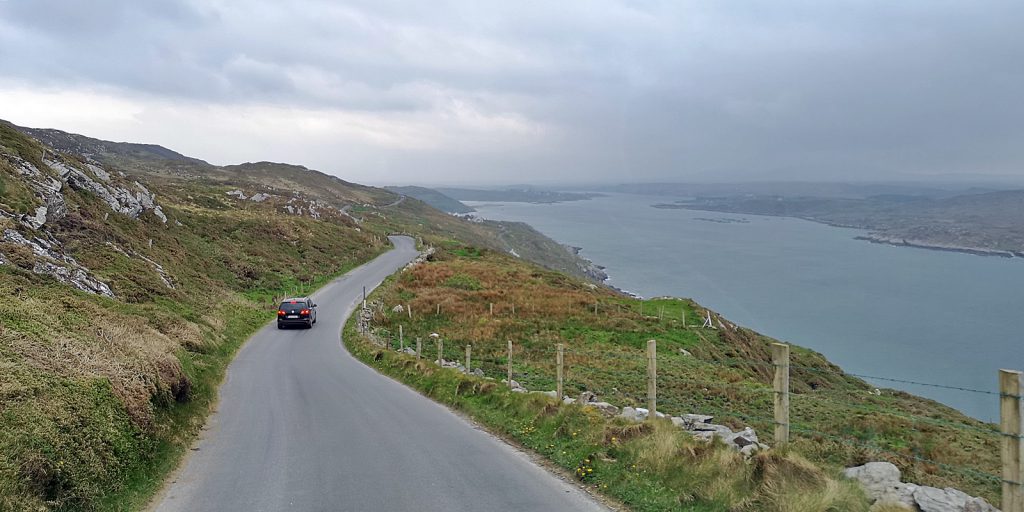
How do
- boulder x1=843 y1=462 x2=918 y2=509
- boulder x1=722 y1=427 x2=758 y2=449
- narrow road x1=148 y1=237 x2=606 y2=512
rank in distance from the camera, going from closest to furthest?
1. boulder x1=843 y1=462 x2=918 y2=509
2. narrow road x1=148 y1=237 x2=606 y2=512
3. boulder x1=722 y1=427 x2=758 y2=449

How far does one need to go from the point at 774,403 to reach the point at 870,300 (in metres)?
118

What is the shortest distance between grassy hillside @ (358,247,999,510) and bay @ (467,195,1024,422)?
1509 centimetres

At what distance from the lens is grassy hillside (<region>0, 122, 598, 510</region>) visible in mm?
7180

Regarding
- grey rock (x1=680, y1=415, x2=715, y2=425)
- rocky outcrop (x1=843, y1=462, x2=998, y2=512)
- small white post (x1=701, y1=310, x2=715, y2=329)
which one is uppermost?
rocky outcrop (x1=843, y1=462, x2=998, y2=512)

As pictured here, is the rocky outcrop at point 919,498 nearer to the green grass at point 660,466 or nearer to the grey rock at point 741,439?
the green grass at point 660,466

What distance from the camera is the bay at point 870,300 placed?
71.8 m

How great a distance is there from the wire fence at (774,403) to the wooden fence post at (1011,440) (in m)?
0.01

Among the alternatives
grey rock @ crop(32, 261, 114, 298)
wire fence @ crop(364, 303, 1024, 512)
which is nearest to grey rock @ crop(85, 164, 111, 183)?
grey rock @ crop(32, 261, 114, 298)

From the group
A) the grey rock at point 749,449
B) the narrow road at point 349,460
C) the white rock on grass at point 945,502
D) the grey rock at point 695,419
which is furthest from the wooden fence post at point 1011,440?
the grey rock at point 695,419

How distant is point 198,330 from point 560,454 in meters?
18.8

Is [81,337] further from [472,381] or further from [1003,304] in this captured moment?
[1003,304]

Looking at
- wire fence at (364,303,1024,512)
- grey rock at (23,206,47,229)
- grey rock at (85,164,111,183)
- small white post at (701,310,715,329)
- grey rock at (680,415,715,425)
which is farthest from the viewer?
grey rock at (85,164,111,183)

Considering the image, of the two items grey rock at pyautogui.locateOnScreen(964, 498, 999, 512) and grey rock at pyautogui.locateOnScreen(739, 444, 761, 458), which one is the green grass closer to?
grey rock at pyautogui.locateOnScreen(739, 444, 761, 458)

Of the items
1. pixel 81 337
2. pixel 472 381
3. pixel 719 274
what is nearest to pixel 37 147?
pixel 81 337
